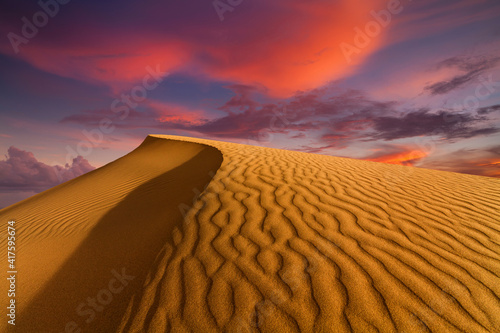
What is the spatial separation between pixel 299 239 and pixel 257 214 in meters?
0.84

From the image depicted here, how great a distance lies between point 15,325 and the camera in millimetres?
2668

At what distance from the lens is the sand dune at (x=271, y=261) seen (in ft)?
6.68

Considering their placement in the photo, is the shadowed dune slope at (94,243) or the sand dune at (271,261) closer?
the sand dune at (271,261)

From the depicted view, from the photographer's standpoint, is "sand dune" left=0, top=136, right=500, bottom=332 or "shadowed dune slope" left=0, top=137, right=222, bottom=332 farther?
"shadowed dune slope" left=0, top=137, right=222, bottom=332

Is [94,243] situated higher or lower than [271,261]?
lower

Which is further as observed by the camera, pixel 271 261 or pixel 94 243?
pixel 94 243

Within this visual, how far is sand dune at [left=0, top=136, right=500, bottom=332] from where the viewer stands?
6.68 feet

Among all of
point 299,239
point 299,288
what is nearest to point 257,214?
point 299,239

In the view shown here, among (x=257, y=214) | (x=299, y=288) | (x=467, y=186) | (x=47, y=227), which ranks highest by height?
(x=257, y=214)

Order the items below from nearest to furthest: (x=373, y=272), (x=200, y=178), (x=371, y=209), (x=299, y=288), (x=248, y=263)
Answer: (x=299, y=288)
(x=373, y=272)
(x=248, y=263)
(x=371, y=209)
(x=200, y=178)

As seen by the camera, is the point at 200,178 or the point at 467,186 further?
the point at 467,186

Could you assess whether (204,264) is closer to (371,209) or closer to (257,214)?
(257,214)

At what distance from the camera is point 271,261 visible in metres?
2.57

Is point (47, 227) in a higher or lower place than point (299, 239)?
lower
